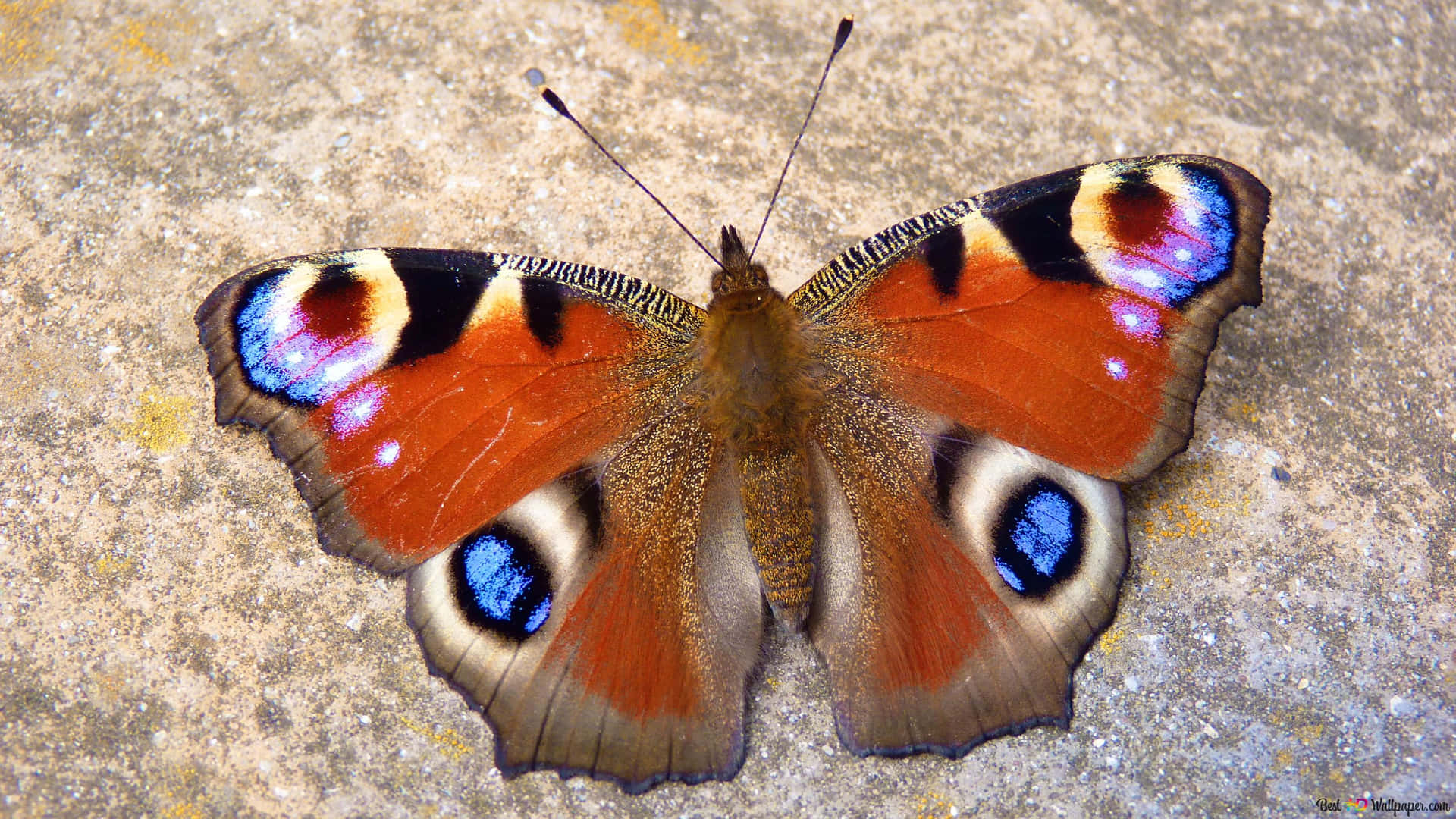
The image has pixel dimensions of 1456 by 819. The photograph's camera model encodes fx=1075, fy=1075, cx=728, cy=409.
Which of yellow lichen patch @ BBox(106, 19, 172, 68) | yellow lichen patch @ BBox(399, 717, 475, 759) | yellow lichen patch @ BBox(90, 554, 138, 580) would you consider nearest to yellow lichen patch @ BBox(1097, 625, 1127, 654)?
yellow lichen patch @ BBox(399, 717, 475, 759)

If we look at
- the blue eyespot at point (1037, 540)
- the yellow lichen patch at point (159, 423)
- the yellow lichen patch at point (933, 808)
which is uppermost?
the blue eyespot at point (1037, 540)

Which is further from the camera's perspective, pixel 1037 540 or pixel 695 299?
pixel 695 299

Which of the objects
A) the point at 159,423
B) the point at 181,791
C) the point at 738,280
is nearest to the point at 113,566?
the point at 159,423

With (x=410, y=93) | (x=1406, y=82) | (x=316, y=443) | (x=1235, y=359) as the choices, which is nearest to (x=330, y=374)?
(x=316, y=443)

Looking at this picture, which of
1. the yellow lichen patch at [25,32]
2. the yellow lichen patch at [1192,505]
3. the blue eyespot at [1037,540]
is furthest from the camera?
the yellow lichen patch at [25,32]

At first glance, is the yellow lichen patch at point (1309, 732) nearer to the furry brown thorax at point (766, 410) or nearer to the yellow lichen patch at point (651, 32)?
the furry brown thorax at point (766, 410)

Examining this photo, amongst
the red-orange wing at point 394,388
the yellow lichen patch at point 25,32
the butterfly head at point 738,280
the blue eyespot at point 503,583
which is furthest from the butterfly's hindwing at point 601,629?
the yellow lichen patch at point 25,32

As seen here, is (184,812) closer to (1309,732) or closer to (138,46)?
(138,46)
